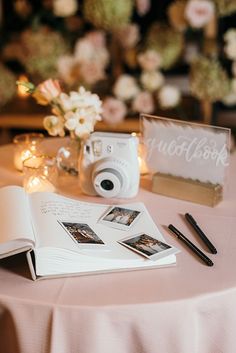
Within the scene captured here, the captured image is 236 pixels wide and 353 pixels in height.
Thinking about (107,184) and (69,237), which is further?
(107,184)

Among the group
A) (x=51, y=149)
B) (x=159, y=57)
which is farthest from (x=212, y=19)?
(x=51, y=149)

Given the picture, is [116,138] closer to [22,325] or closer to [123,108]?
[22,325]

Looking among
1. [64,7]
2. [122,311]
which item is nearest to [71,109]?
[122,311]

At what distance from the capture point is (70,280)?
1.06m

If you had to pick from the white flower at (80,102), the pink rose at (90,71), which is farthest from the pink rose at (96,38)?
the white flower at (80,102)

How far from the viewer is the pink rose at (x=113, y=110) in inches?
107

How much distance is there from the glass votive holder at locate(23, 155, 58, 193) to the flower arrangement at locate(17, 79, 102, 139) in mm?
88

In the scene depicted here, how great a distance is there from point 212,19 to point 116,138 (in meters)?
1.55

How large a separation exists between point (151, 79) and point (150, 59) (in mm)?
94

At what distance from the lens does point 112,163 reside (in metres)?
1.37

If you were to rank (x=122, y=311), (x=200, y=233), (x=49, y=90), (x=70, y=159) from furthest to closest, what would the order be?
1. (x=70, y=159)
2. (x=49, y=90)
3. (x=200, y=233)
4. (x=122, y=311)

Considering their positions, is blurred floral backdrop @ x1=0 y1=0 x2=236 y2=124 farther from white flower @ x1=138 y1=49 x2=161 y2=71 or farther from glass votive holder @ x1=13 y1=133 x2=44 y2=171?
glass votive holder @ x1=13 y1=133 x2=44 y2=171

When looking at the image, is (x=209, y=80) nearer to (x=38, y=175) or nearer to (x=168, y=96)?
(x=168, y=96)

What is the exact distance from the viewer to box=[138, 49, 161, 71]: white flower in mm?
2648
